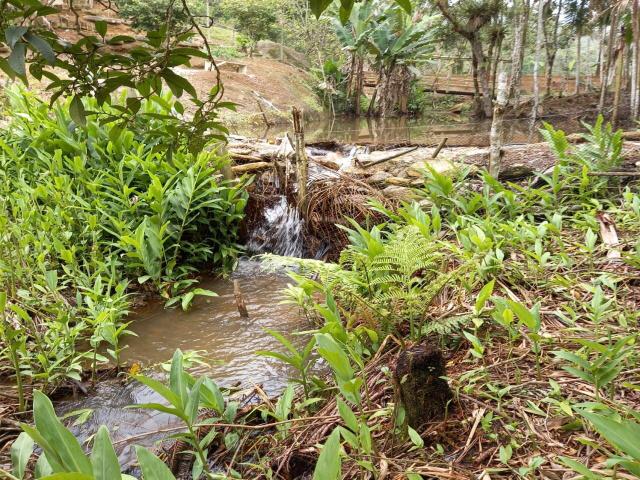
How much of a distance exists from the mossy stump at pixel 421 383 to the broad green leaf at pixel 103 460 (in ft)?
3.16

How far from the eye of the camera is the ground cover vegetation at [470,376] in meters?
1.39

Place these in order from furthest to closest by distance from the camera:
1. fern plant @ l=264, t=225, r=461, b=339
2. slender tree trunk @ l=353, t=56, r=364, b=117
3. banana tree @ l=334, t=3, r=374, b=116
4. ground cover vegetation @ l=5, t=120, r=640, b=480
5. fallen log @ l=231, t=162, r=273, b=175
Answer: slender tree trunk @ l=353, t=56, r=364, b=117 < banana tree @ l=334, t=3, r=374, b=116 < fallen log @ l=231, t=162, r=273, b=175 < fern plant @ l=264, t=225, r=461, b=339 < ground cover vegetation @ l=5, t=120, r=640, b=480

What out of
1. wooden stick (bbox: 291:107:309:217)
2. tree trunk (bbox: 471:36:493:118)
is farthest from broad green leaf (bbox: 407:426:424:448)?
tree trunk (bbox: 471:36:493:118)

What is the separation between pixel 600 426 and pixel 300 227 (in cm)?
439

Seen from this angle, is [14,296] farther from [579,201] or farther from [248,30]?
[248,30]

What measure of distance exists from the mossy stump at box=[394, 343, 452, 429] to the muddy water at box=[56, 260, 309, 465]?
1.19 m

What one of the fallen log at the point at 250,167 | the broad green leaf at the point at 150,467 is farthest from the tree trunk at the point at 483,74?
the broad green leaf at the point at 150,467

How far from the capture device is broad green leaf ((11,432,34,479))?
3.86ft

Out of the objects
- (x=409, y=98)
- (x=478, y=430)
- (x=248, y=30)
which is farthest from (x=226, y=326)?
(x=248, y=30)

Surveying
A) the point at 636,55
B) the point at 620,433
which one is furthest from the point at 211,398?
the point at 636,55

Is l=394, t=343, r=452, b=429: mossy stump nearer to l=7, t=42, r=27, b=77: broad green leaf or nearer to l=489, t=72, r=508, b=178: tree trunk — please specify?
l=7, t=42, r=27, b=77: broad green leaf

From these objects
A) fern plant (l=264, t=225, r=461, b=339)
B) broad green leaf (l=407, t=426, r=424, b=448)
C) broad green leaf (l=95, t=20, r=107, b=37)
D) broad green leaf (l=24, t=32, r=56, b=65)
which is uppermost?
broad green leaf (l=95, t=20, r=107, b=37)

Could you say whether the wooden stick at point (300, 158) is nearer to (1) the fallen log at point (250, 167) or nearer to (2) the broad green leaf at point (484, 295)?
(1) the fallen log at point (250, 167)

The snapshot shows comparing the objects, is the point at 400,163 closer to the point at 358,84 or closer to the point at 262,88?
the point at 358,84
